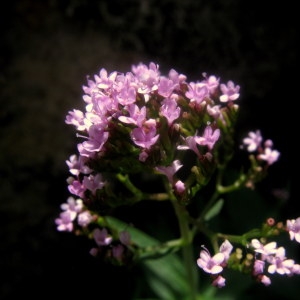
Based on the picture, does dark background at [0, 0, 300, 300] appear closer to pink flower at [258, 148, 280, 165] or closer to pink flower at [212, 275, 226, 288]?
pink flower at [258, 148, 280, 165]

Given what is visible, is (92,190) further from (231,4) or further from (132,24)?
(231,4)

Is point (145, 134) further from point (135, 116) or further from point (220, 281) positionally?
point (220, 281)

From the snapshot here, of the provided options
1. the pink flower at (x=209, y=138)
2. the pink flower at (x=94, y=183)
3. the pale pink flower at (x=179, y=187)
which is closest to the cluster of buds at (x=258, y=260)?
the pale pink flower at (x=179, y=187)

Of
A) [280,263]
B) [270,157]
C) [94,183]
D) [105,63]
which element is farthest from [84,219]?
[105,63]

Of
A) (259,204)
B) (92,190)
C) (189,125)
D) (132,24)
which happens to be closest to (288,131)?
(259,204)

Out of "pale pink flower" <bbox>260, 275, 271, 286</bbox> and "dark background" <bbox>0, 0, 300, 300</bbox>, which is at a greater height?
"dark background" <bbox>0, 0, 300, 300</bbox>

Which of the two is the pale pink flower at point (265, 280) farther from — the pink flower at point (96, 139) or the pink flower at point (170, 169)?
the pink flower at point (96, 139)

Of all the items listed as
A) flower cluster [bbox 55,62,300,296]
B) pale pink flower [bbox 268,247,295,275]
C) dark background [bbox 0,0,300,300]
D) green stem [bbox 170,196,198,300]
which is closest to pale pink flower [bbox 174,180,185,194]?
flower cluster [bbox 55,62,300,296]

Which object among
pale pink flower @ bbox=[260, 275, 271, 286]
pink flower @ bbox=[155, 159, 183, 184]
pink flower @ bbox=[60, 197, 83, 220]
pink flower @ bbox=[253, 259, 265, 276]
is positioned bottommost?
pale pink flower @ bbox=[260, 275, 271, 286]

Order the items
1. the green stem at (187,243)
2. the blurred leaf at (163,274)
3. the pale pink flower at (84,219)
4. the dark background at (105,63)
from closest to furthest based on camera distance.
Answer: the green stem at (187,243) → the pale pink flower at (84,219) → the blurred leaf at (163,274) → the dark background at (105,63)
